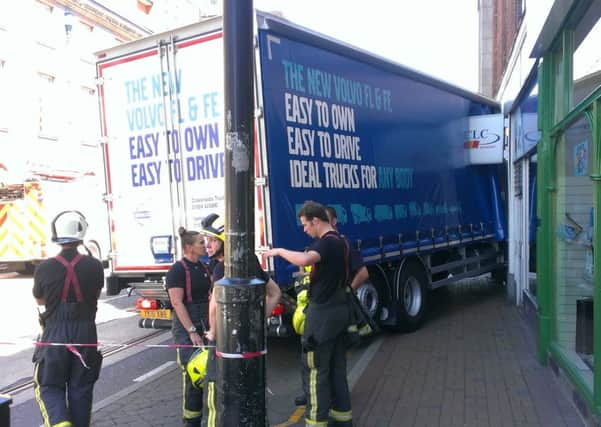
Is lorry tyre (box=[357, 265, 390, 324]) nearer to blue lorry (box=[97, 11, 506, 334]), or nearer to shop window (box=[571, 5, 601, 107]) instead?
blue lorry (box=[97, 11, 506, 334])

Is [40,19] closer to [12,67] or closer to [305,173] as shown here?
[12,67]

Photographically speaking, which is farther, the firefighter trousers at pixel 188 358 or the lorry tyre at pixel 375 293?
the lorry tyre at pixel 375 293

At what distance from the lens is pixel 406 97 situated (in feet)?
26.1

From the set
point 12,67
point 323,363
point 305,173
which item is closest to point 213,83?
point 305,173

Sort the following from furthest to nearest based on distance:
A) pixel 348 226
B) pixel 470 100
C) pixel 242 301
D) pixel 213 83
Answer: pixel 470 100 < pixel 348 226 < pixel 213 83 < pixel 242 301

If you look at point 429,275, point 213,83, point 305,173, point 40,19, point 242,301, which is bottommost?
point 429,275

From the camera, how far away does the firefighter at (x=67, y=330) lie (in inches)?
147

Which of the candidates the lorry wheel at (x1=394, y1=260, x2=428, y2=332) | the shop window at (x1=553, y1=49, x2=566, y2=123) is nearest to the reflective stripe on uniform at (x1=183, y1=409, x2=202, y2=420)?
the lorry wheel at (x1=394, y1=260, x2=428, y2=332)

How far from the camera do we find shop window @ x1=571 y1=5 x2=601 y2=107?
443 centimetres

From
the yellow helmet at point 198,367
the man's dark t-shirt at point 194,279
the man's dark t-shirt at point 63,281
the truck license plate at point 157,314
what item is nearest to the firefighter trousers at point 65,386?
the man's dark t-shirt at point 63,281

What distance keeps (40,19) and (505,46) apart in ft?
57.1

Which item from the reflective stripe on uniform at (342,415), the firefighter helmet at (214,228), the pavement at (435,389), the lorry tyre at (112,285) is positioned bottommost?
the pavement at (435,389)

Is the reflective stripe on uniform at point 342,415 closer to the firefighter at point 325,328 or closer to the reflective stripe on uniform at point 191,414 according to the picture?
the firefighter at point 325,328

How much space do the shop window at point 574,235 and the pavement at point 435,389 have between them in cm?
55
